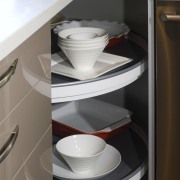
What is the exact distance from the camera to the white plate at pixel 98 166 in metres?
1.52

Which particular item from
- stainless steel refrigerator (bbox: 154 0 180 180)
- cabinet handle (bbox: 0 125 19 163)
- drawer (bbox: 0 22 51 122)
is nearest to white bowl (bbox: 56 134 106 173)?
stainless steel refrigerator (bbox: 154 0 180 180)

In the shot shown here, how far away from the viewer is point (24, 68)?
3.25 ft

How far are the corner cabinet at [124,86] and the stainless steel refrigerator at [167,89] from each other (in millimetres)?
84

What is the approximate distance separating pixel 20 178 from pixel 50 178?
25 cm

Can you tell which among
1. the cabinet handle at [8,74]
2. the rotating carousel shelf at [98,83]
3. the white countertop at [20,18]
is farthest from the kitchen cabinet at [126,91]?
A: the cabinet handle at [8,74]

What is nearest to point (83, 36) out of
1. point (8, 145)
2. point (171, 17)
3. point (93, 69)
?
point (93, 69)

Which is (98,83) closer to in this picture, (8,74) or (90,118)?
(90,118)

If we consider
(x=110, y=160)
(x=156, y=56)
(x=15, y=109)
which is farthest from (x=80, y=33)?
(x=15, y=109)

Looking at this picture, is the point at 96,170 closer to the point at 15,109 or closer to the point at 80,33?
the point at 80,33

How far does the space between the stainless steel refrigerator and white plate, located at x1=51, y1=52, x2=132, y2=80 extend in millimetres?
149

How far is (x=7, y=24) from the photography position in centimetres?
86

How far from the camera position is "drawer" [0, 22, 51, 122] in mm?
886

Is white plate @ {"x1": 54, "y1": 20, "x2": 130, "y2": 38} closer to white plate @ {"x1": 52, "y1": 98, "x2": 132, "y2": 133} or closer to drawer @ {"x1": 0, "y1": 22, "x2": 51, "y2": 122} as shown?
white plate @ {"x1": 52, "y1": 98, "x2": 132, "y2": 133}

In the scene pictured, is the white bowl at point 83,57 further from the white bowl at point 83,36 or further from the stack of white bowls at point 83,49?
the white bowl at point 83,36
